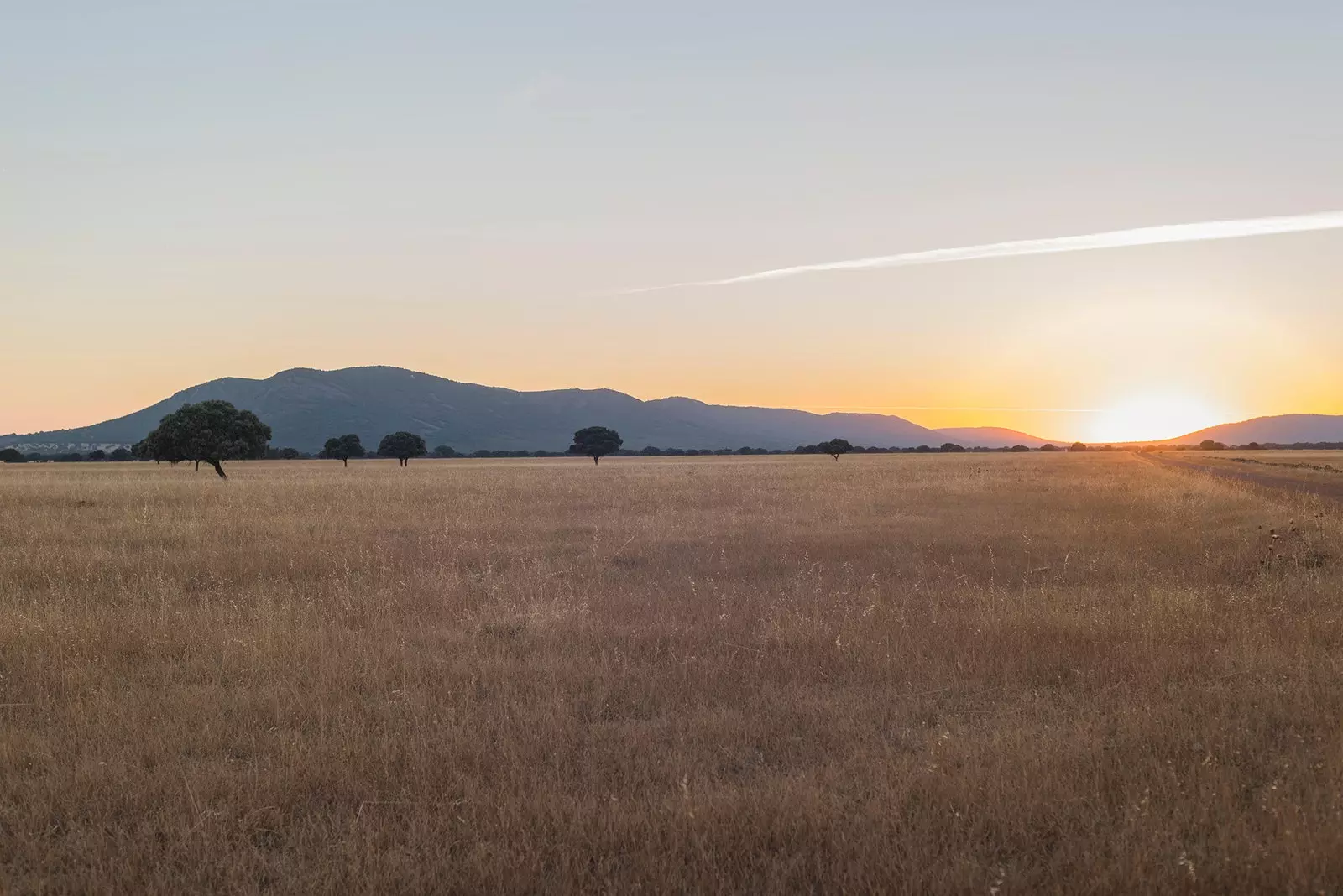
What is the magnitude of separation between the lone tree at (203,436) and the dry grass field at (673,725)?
39.2 m

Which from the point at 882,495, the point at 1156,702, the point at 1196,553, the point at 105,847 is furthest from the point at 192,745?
the point at 882,495

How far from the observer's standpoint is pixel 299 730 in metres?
6.53

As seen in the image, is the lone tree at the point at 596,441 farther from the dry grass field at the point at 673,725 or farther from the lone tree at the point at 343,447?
the dry grass field at the point at 673,725

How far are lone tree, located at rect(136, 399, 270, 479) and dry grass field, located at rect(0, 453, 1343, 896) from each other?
3925cm

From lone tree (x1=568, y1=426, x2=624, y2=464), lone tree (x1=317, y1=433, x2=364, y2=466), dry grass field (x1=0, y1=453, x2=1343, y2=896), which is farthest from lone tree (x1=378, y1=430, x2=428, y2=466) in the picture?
dry grass field (x1=0, y1=453, x2=1343, y2=896)

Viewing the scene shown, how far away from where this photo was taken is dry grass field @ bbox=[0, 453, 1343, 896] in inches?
182

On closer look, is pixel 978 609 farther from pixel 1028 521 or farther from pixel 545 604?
pixel 1028 521

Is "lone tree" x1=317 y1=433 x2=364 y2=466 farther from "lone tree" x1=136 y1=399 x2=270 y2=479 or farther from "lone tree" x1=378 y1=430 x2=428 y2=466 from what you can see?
"lone tree" x1=136 y1=399 x2=270 y2=479

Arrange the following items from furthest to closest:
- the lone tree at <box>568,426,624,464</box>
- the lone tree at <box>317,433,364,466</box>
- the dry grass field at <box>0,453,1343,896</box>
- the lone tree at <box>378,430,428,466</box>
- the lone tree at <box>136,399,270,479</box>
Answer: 1. the lone tree at <box>568,426,624,464</box>
2. the lone tree at <box>317,433,364,466</box>
3. the lone tree at <box>378,430,428,466</box>
4. the lone tree at <box>136,399,270,479</box>
5. the dry grass field at <box>0,453,1343,896</box>

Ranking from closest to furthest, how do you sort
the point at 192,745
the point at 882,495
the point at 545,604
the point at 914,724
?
the point at 192,745, the point at 914,724, the point at 545,604, the point at 882,495

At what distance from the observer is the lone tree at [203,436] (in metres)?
50.8

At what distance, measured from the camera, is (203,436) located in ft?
167

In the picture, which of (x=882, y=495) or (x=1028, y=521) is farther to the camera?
(x=882, y=495)

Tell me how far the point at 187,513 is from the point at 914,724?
73.9ft
